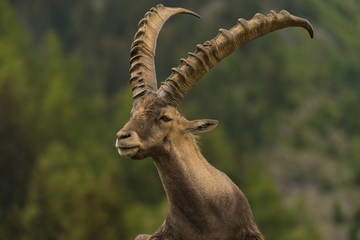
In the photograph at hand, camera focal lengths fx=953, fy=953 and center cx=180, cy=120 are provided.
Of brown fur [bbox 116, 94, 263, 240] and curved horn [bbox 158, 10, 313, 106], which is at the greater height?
curved horn [bbox 158, 10, 313, 106]

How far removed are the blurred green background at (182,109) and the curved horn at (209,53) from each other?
34.2 meters

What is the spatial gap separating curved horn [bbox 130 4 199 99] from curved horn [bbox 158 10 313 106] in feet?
1.24

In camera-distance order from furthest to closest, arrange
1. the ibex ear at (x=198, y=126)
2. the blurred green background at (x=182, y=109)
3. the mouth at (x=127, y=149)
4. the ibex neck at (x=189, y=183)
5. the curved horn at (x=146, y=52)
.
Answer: the blurred green background at (x=182, y=109)
the curved horn at (x=146, y=52)
the ibex ear at (x=198, y=126)
the ibex neck at (x=189, y=183)
the mouth at (x=127, y=149)

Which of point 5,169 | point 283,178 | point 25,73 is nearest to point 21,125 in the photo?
point 5,169

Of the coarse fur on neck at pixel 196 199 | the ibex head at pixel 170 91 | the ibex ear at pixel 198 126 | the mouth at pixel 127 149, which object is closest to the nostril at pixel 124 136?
the ibex head at pixel 170 91

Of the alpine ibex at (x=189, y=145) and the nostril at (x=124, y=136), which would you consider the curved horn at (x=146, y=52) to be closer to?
the alpine ibex at (x=189, y=145)

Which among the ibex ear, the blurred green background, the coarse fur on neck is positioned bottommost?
the coarse fur on neck

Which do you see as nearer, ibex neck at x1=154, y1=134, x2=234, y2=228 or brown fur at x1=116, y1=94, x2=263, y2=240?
brown fur at x1=116, y1=94, x2=263, y2=240

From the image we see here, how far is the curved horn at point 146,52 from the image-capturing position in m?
13.2

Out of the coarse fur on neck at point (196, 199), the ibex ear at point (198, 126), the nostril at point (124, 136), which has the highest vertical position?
the ibex ear at point (198, 126)

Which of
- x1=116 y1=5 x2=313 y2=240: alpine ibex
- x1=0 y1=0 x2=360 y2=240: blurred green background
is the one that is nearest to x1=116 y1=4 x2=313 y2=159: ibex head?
x1=116 y1=5 x2=313 y2=240: alpine ibex

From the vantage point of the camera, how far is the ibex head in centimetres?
1245

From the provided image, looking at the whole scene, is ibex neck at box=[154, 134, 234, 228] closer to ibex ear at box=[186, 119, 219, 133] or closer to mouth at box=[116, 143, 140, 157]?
ibex ear at box=[186, 119, 219, 133]

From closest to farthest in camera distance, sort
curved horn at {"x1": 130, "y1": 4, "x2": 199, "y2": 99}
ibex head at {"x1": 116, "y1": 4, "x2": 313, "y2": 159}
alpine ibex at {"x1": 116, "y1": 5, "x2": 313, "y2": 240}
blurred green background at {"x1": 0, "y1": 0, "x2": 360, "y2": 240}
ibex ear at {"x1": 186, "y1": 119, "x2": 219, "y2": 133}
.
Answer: ibex head at {"x1": 116, "y1": 4, "x2": 313, "y2": 159}
alpine ibex at {"x1": 116, "y1": 5, "x2": 313, "y2": 240}
ibex ear at {"x1": 186, "y1": 119, "x2": 219, "y2": 133}
curved horn at {"x1": 130, "y1": 4, "x2": 199, "y2": 99}
blurred green background at {"x1": 0, "y1": 0, "x2": 360, "y2": 240}
